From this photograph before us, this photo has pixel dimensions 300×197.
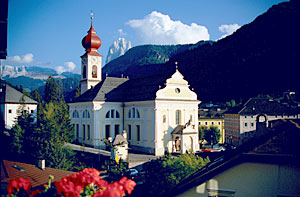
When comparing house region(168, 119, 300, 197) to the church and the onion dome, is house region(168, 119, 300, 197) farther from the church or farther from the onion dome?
the onion dome

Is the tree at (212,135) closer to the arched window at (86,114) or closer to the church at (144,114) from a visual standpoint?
the church at (144,114)

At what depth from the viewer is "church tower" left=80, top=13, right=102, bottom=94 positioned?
51.8 m

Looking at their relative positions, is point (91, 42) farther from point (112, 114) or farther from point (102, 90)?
point (112, 114)

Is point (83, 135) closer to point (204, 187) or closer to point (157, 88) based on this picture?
point (157, 88)

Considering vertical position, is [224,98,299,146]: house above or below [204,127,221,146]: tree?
above

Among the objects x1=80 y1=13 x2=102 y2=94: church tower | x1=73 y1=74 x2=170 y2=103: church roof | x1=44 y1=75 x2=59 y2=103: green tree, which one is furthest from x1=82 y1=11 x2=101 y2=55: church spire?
x1=44 y1=75 x2=59 y2=103: green tree

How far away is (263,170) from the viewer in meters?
6.01

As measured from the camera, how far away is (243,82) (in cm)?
12088

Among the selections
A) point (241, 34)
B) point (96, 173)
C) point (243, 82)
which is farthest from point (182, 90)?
point (241, 34)

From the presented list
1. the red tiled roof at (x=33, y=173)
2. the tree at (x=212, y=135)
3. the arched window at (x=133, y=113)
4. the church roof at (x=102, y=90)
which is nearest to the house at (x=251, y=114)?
the tree at (x=212, y=135)

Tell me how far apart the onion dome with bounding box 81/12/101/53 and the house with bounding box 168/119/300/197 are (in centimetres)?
4840

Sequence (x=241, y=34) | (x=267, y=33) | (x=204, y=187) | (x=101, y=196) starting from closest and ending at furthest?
1. (x=101, y=196)
2. (x=204, y=187)
3. (x=267, y=33)
4. (x=241, y=34)

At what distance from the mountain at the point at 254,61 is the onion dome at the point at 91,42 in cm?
7191

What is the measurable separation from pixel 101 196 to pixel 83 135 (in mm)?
44493
